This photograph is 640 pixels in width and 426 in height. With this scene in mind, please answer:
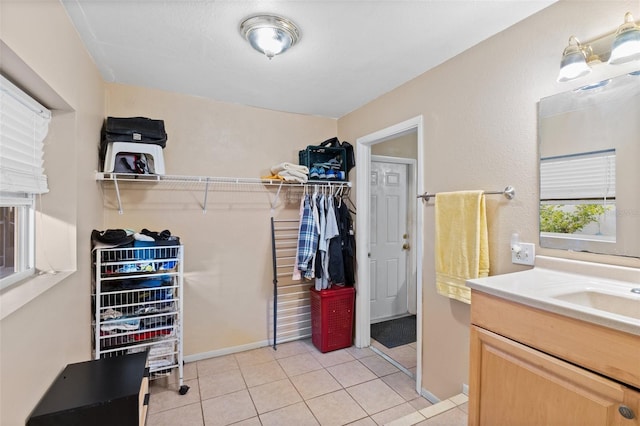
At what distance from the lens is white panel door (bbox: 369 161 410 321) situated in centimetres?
368

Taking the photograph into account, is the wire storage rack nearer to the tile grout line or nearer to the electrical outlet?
the tile grout line

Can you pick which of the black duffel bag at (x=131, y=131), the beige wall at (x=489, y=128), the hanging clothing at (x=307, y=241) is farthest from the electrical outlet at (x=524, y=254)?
the black duffel bag at (x=131, y=131)

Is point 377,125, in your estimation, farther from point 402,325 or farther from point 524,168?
point 402,325

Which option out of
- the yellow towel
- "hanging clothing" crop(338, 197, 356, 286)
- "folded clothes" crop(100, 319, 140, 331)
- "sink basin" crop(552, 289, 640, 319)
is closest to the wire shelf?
"hanging clothing" crop(338, 197, 356, 286)

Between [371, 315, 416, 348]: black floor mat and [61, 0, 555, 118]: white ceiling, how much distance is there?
95.5 inches

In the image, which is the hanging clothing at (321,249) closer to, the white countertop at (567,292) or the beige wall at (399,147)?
the beige wall at (399,147)

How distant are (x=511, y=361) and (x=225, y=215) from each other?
2383 mm

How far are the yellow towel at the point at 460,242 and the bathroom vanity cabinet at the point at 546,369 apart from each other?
438mm

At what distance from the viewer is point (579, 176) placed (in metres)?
1.40

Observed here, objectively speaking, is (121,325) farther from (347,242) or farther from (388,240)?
(388,240)

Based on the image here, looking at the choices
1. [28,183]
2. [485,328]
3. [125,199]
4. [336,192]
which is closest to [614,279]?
[485,328]

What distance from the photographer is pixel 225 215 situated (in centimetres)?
285

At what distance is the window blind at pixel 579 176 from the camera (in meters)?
1.31

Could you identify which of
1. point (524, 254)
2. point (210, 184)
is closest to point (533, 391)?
point (524, 254)
